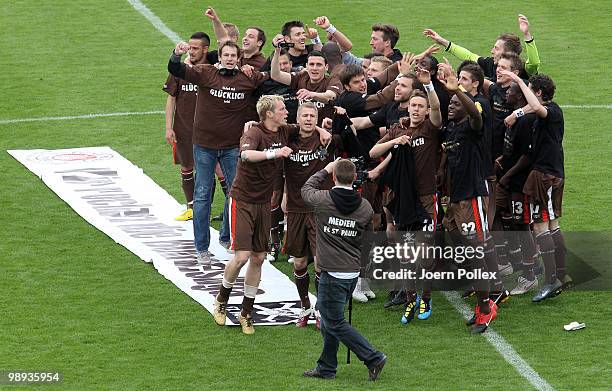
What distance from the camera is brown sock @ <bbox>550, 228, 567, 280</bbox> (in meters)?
14.8

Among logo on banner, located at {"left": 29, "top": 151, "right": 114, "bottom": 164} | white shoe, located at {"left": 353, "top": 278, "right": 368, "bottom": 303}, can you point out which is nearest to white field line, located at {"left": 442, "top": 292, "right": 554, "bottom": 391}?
white shoe, located at {"left": 353, "top": 278, "right": 368, "bottom": 303}

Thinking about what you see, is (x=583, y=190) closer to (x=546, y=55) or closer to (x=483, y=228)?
(x=483, y=228)

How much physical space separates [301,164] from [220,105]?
2021mm

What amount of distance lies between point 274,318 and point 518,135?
3040mm

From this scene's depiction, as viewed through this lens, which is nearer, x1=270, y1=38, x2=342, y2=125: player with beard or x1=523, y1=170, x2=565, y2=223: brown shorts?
x1=523, y1=170, x2=565, y2=223: brown shorts

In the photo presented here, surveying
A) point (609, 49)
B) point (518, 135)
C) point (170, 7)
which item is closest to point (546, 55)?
point (609, 49)

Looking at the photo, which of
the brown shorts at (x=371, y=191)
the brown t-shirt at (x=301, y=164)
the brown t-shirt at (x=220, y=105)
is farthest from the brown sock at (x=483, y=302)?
the brown t-shirt at (x=220, y=105)

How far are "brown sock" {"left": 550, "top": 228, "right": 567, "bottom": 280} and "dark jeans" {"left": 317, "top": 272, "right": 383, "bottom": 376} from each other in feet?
10.6

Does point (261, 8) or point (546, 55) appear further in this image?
point (261, 8)

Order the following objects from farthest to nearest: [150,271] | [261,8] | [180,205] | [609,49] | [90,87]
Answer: [261,8]
[609,49]
[90,87]
[180,205]
[150,271]

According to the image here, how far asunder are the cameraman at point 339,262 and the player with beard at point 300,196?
4.44 ft

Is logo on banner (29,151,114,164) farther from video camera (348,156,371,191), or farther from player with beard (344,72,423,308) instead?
video camera (348,156,371,191)

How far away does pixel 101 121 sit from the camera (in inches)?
854

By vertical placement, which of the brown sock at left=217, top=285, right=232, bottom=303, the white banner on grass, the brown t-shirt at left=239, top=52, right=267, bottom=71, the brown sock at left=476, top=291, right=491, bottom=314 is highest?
the brown t-shirt at left=239, top=52, right=267, bottom=71
